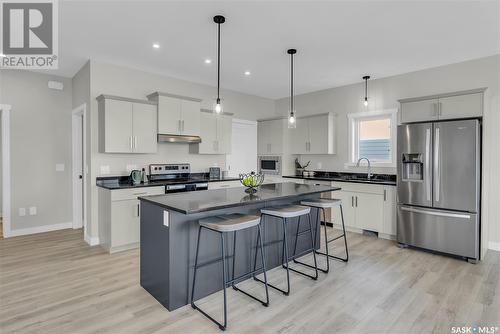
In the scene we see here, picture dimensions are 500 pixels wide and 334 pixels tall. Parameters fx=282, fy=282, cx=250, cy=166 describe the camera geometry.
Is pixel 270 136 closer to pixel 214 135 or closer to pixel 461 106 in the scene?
pixel 214 135

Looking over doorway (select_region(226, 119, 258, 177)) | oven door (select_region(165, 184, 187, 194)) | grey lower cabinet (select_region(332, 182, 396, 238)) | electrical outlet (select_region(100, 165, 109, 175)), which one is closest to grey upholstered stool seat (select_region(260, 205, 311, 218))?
oven door (select_region(165, 184, 187, 194))

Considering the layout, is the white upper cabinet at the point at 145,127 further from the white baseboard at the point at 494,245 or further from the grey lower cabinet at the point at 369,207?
the white baseboard at the point at 494,245

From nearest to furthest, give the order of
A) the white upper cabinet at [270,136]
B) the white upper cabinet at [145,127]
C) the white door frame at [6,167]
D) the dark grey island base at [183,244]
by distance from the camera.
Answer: the dark grey island base at [183,244] < the white upper cabinet at [145,127] < the white door frame at [6,167] < the white upper cabinet at [270,136]

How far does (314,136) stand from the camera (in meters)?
5.70

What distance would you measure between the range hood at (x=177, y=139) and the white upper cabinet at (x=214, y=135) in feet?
0.74

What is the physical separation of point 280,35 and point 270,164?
3365 millimetres

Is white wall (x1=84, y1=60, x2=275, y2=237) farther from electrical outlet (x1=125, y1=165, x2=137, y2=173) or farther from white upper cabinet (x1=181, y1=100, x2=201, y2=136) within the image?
white upper cabinet (x1=181, y1=100, x2=201, y2=136)

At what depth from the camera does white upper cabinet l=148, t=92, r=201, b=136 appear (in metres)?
4.47

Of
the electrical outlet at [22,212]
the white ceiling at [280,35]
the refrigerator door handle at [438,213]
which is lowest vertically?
the electrical outlet at [22,212]

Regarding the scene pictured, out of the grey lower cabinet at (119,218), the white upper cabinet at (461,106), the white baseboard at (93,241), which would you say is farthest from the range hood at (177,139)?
the white upper cabinet at (461,106)

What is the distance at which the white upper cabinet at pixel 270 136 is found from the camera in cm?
614

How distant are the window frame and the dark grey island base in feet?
9.05

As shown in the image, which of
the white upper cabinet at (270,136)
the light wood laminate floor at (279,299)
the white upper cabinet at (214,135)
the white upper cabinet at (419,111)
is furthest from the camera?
the white upper cabinet at (270,136)

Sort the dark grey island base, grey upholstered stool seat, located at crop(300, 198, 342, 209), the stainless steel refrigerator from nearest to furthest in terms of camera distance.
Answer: the dark grey island base, grey upholstered stool seat, located at crop(300, 198, 342, 209), the stainless steel refrigerator
